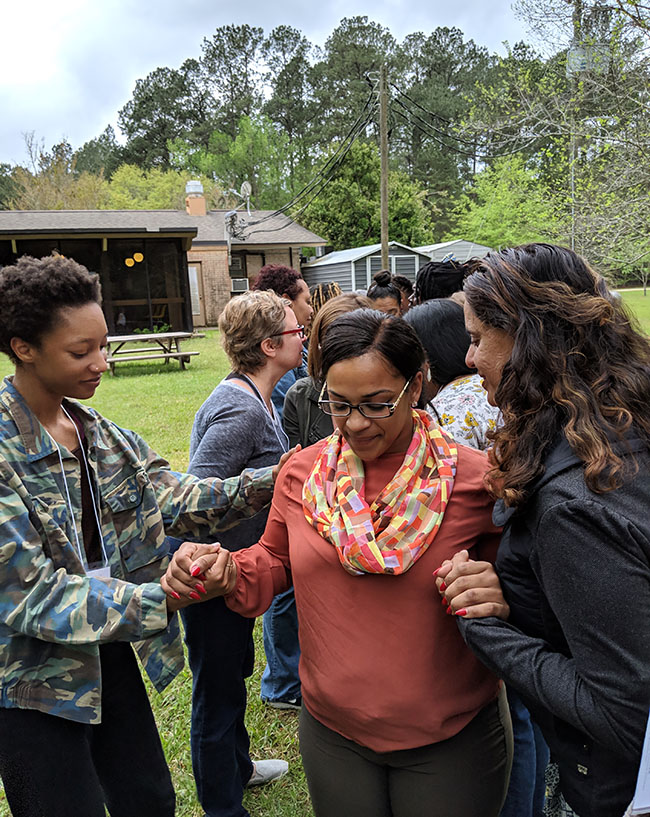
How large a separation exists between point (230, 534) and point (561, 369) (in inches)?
65.9

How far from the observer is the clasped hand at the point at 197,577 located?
69.1 inches

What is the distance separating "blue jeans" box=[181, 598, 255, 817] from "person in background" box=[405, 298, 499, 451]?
119cm

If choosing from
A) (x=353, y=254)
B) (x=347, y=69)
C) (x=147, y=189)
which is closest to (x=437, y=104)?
(x=347, y=69)

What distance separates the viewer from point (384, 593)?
1585 mm

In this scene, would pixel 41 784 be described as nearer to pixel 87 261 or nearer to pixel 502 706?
pixel 502 706

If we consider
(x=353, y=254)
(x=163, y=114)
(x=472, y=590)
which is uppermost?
(x=163, y=114)

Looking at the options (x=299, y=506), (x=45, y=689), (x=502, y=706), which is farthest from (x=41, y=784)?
Result: (x=502, y=706)

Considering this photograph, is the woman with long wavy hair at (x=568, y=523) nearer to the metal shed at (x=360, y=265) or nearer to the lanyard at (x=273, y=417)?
the lanyard at (x=273, y=417)

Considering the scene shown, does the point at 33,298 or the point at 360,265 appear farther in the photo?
the point at 360,265

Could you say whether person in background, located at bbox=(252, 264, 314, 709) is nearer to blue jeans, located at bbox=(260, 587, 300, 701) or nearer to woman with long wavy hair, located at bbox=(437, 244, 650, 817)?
blue jeans, located at bbox=(260, 587, 300, 701)

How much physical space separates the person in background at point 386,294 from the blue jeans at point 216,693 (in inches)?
104

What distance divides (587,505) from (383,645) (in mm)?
706

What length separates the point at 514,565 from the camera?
1401 mm

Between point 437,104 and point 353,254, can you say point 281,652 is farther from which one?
point 437,104
